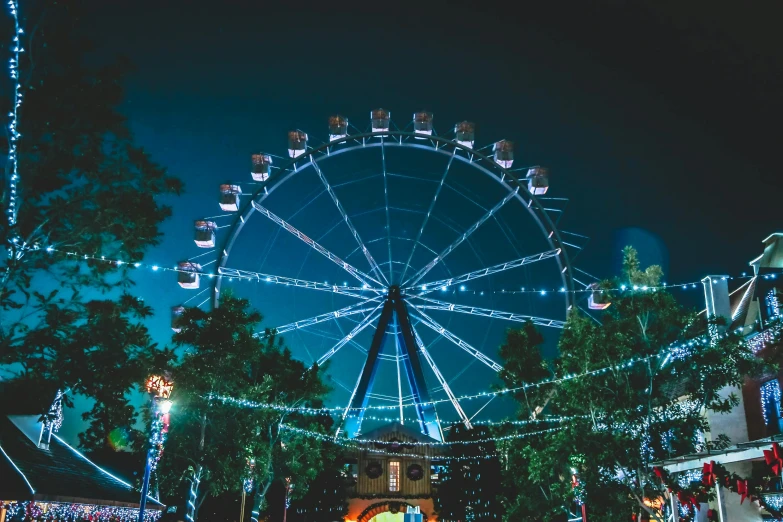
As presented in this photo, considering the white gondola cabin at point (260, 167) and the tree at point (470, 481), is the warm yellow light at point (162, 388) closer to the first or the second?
the white gondola cabin at point (260, 167)

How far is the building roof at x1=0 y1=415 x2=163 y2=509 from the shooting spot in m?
12.6

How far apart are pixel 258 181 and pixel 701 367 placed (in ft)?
60.0

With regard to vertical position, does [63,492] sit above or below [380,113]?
below

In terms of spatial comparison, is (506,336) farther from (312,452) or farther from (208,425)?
(208,425)

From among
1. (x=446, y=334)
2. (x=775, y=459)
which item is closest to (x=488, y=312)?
(x=446, y=334)

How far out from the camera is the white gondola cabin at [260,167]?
28.3 metres

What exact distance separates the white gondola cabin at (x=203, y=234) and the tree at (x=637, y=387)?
1561cm

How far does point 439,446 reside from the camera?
1604 inches

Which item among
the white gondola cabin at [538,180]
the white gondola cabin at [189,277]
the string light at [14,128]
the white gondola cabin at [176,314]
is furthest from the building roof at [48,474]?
the white gondola cabin at [538,180]

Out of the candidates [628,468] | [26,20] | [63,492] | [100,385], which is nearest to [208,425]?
[63,492]

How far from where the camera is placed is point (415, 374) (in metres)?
30.1

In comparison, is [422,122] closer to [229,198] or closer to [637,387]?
[229,198]

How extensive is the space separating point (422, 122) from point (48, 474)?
1976 cm

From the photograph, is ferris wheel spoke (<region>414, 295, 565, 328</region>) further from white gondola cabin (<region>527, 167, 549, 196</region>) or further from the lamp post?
the lamp post
